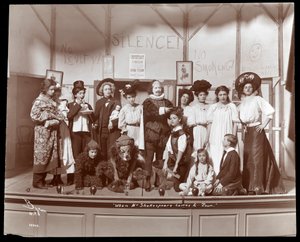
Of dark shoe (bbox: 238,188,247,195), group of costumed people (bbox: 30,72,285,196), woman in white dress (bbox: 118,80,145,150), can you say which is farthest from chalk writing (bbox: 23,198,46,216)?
dark shoe (bbox: 238,188,247,195)

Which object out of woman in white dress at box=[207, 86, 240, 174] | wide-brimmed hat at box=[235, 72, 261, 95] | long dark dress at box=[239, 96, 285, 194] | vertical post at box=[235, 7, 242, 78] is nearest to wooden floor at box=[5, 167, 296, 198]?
woman in white dress at box=[207, 86, 240, 174]

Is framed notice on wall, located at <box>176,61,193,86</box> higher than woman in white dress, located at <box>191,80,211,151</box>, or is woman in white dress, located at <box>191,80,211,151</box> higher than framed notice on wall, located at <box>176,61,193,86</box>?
framed notice on wall, located at <box>176,61,193,86</box>

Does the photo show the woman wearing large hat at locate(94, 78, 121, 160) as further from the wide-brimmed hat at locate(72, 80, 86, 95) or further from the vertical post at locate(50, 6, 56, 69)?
the vertical post at locate(50, 6, 56, 69)

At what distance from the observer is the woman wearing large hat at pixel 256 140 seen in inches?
112

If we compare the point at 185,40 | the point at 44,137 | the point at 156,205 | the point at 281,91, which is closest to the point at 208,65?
the point at 185,40

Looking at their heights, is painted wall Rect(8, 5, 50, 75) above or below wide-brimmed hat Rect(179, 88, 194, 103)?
above

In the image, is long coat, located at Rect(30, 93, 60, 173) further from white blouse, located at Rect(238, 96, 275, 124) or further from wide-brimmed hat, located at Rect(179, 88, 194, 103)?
white blouse, located at Rect(238, 96, 275, 124)

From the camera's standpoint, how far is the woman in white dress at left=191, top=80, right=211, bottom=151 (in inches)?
112

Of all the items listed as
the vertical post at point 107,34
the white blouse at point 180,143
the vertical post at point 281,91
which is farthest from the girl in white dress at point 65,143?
the vertical post at point 281,91

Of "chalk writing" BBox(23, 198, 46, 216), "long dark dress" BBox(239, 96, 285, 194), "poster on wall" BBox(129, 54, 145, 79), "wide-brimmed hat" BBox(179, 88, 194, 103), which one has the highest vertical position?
"poster on wall" BBox(129, 54, 145, 79)

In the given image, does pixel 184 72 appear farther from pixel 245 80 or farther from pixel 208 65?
pixel 245 80

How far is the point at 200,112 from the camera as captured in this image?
9.36 ft
